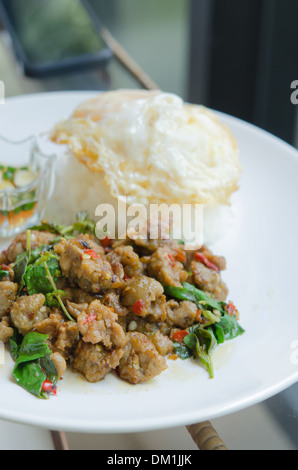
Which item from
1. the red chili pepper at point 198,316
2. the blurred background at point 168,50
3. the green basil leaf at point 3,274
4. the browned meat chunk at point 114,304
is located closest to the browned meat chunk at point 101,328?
the browned meat chunk at point 114,304

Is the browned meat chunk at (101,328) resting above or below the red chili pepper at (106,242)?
below

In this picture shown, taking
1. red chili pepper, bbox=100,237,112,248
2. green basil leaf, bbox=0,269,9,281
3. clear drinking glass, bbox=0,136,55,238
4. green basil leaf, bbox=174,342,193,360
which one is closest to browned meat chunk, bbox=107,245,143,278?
red chili pepper, bbox=100,237,112,248

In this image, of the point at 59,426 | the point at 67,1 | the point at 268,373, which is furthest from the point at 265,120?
the point at 59,426

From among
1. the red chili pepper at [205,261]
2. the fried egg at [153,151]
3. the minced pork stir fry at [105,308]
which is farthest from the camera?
the fried egg at [153,151]

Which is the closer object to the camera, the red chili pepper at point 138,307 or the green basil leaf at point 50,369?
the green basil leaf at point 50,369

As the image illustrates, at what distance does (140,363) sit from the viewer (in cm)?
261

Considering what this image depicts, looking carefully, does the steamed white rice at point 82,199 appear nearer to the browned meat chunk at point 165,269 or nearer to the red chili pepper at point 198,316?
the browned meat chunk at point 165,269

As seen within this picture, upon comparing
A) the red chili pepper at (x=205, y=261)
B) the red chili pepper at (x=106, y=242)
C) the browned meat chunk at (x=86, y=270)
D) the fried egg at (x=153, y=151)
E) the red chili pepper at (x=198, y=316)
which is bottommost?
the red chili pepper at (x=198, y=316)

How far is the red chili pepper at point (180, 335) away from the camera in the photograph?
2.82 meters

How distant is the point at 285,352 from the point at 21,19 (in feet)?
14.5

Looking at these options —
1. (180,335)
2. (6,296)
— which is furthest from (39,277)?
(180,335)

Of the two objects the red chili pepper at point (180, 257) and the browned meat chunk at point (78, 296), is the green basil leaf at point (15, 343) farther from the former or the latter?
the red chili pepper at point (180, 257)

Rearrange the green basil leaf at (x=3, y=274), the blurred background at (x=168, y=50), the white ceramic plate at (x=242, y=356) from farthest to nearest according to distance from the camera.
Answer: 1. the blurred background at (x=168, y=50)
2. the green basil leaf at (x=3, y=274)
3. the white ceramic plate at (x=242, y=356)
